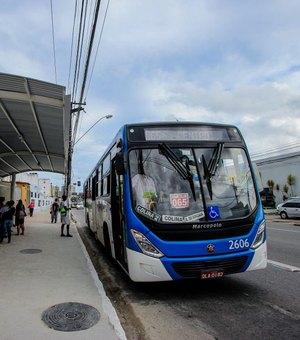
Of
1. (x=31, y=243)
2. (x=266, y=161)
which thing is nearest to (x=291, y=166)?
(x=266, y=161)

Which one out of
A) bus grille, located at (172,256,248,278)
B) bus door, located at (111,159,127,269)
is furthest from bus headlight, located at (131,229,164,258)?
bus door, located at (111,159,127,269)

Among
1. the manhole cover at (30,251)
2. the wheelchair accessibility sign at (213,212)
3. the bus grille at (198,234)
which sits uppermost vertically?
the wheelchair accessibility sign at (213,212)

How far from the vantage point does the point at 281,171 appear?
49.7 meters

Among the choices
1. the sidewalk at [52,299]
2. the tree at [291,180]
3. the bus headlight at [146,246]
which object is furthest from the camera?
the tree at [291,180]

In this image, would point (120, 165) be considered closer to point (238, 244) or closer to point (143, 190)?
point (143, 190)

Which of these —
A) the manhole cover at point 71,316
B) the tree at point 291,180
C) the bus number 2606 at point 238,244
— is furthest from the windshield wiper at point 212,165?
the tree at point 291,180

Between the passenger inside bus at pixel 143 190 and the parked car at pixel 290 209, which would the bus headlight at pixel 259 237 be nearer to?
the passenger inside bus at pixel 143 190

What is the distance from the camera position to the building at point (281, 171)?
46938 mm

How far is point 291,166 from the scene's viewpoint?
4788 centimetres

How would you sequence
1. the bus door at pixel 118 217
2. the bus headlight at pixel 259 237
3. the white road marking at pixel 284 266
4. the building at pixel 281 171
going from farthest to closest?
the building at pixel 281 171 < the white road marking at pixel 284 266 < the bus door at pixel 118 217 < the bus headlight at pixel 259 237

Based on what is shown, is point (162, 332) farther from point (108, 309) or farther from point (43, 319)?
point (43, 319)

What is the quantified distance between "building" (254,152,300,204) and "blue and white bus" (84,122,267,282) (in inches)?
1675

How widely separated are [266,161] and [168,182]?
4965 cm

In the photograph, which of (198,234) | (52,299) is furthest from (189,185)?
(52,299)
